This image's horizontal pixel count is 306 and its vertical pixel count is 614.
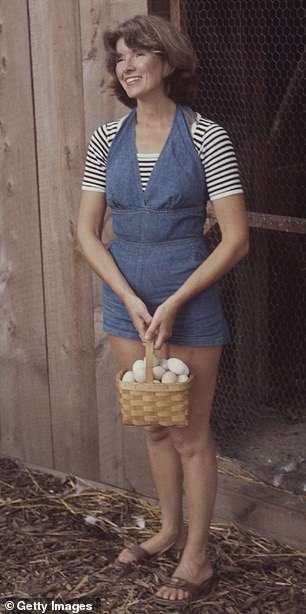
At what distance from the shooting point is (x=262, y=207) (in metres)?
4.23

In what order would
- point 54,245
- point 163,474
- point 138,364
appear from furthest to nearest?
point 54,245
point 163,474
point 138,364

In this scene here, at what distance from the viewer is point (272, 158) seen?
13.7ft

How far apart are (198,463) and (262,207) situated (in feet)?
3.92

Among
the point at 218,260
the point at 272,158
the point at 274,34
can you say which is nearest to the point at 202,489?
the point at 218,260

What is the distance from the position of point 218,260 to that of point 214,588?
112cm

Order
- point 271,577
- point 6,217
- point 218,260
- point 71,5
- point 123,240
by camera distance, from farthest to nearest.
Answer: point 6,217 < point 71,5 < point 271,577 < point 123,240 < point 218,260

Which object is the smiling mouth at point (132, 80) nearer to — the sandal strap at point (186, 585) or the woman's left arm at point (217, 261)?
the woman's left arm at point (217, 261)

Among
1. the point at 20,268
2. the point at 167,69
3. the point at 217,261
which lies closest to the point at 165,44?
the point at 167,69

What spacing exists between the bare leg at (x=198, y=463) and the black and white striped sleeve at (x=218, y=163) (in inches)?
19.7

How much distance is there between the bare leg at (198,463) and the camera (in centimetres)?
338

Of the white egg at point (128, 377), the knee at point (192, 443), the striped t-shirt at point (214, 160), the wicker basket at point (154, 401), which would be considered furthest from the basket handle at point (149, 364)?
the striped t-shirt at point (214, 160)

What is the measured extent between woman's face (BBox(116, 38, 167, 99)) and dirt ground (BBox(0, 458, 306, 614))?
5.17ft

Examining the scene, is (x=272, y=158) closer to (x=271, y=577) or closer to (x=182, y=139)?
(x=182, y=139)

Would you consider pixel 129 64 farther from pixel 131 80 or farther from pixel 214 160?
pixel 214 160
